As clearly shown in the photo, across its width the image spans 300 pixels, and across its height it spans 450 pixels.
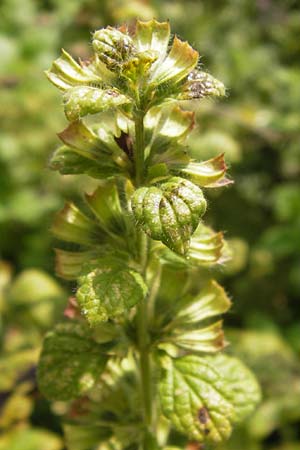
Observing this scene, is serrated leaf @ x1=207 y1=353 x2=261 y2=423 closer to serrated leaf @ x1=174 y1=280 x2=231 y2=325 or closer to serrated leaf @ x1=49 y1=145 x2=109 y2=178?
serrated leaf @ x1=174 y1=280 x2=231 y2=325

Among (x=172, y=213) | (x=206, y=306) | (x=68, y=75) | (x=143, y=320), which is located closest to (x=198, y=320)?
(x=206, y=306)

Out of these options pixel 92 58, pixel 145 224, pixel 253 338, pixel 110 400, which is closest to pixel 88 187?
pixel 253 338

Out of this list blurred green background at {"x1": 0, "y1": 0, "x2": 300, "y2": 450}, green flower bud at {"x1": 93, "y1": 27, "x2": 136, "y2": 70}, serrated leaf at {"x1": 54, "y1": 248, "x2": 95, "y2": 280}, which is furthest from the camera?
blurred green background at {"x1": 0, "y1": 0, "x2": 300, "y2": 450}

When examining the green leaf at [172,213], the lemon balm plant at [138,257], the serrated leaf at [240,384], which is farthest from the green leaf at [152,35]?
the serrated leaf at [240,384]

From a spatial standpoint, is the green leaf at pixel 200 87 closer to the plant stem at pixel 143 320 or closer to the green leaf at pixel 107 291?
the plant stem at pixel 143 320

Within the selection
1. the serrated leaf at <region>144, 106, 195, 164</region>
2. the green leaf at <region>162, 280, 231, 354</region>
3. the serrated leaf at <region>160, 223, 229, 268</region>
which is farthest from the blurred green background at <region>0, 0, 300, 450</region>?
the serrated leaf at <region>144, 106, 195, 164</region>

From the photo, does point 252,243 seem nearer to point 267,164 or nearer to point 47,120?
point 267,164
